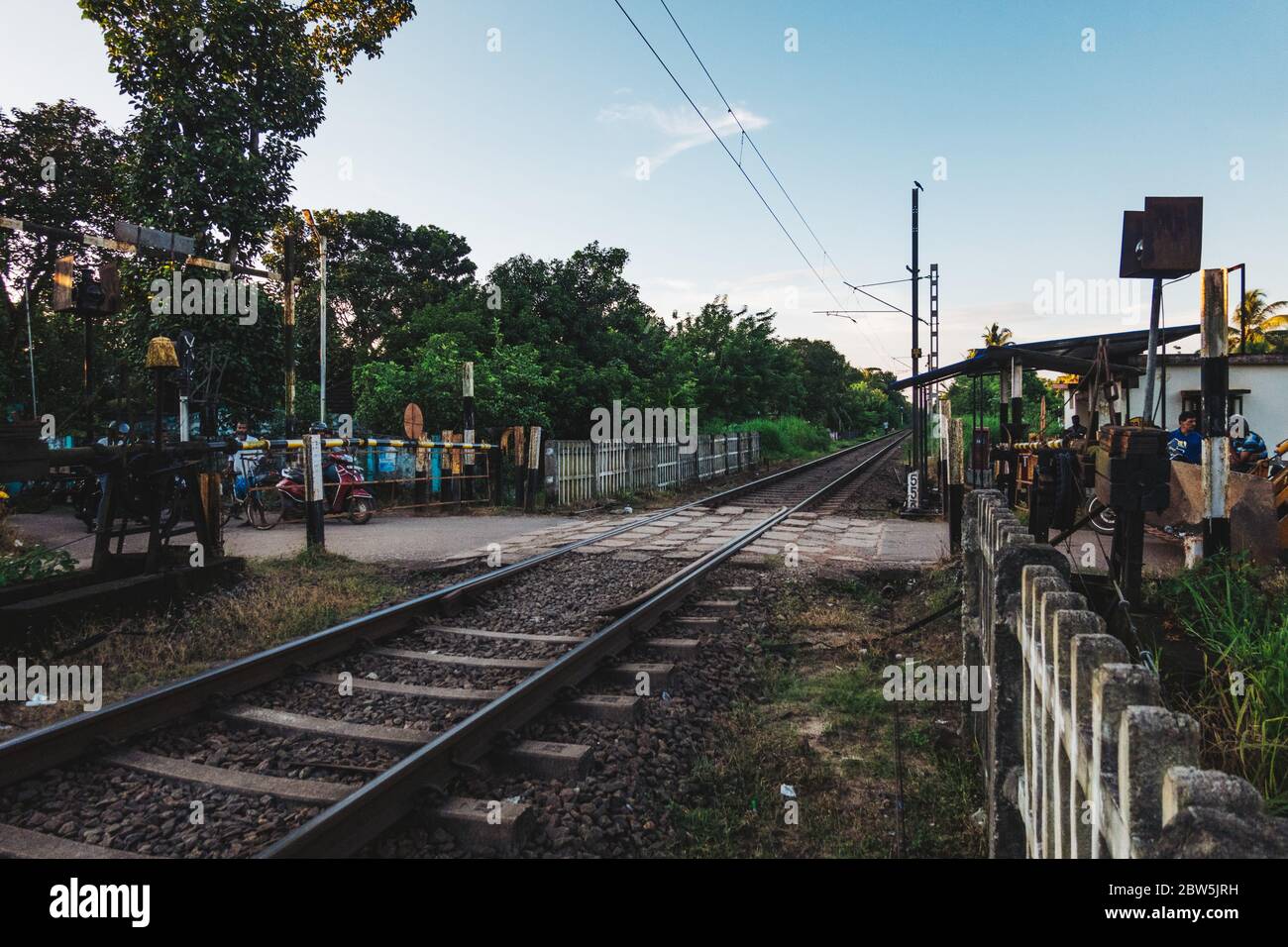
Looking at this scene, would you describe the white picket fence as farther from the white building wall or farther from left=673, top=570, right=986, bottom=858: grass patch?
the white building wall

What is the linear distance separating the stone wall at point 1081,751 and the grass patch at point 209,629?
4.82m

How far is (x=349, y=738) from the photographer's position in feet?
13.4

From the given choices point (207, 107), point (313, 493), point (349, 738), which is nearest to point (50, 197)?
point (207, 107)

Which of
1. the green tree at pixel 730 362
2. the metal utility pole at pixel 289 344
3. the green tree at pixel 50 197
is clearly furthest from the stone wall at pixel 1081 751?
the green tree at pixel 730 362

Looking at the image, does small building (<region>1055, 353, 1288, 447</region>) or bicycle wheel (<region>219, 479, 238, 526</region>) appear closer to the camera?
bicycle wheel (<region>219, 479, 238, 526</region>)

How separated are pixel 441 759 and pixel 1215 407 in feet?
22.8

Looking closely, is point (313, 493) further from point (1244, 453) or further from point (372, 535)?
point (1244, 453)

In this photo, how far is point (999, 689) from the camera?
295 cm

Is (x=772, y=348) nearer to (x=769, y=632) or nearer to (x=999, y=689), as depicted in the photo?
(x=769, y=632)

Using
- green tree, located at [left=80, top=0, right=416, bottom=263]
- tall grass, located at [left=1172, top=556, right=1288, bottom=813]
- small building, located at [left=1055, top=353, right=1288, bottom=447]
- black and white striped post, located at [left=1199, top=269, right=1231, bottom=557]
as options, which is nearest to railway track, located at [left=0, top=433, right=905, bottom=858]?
tall grass, located at [left=1172, top=556, right=1288, bottom=813]

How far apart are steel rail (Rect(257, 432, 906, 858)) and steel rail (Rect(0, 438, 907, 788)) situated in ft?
5.30

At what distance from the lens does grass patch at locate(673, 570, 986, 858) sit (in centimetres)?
326
